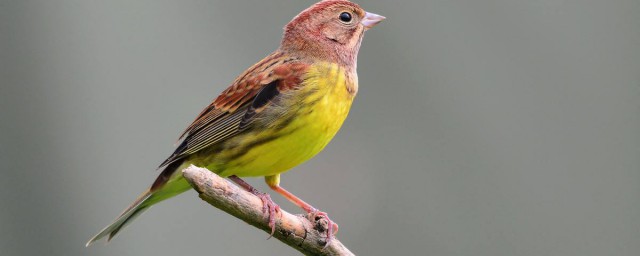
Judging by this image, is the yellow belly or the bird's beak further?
the bird's beak

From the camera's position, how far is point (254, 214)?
11.3ft

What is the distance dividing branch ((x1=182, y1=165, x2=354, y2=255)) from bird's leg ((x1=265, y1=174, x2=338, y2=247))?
3 cm

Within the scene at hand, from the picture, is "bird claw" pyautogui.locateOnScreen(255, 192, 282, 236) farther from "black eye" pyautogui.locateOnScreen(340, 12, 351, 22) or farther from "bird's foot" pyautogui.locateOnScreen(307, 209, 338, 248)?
"black eye" pyautogui.locateOnScreen(340, 12, 351, 22)

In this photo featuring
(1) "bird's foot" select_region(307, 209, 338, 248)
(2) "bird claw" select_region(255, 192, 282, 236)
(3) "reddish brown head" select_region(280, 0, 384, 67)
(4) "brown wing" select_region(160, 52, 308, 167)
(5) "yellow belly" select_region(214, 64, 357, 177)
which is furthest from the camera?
(3) "reddish brown head" select_region(280, 0, 384, 67)

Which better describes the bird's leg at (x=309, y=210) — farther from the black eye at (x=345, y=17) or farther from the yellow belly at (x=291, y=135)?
the black eye at (x=345, y=17)

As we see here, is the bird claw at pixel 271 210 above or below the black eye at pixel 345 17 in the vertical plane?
below

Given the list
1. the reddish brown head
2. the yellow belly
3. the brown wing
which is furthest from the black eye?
the yellow belly

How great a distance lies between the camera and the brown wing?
4262 mm

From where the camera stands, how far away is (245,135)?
13.8 feet

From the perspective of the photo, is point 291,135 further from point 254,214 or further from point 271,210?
point 254,214

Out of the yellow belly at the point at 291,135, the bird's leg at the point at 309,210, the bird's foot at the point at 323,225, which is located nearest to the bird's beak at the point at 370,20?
the yellow belly at the point at 291,135

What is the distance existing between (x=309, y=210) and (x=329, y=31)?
116cm

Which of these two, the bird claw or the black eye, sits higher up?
the black eye

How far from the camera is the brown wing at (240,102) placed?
14.0 feet
